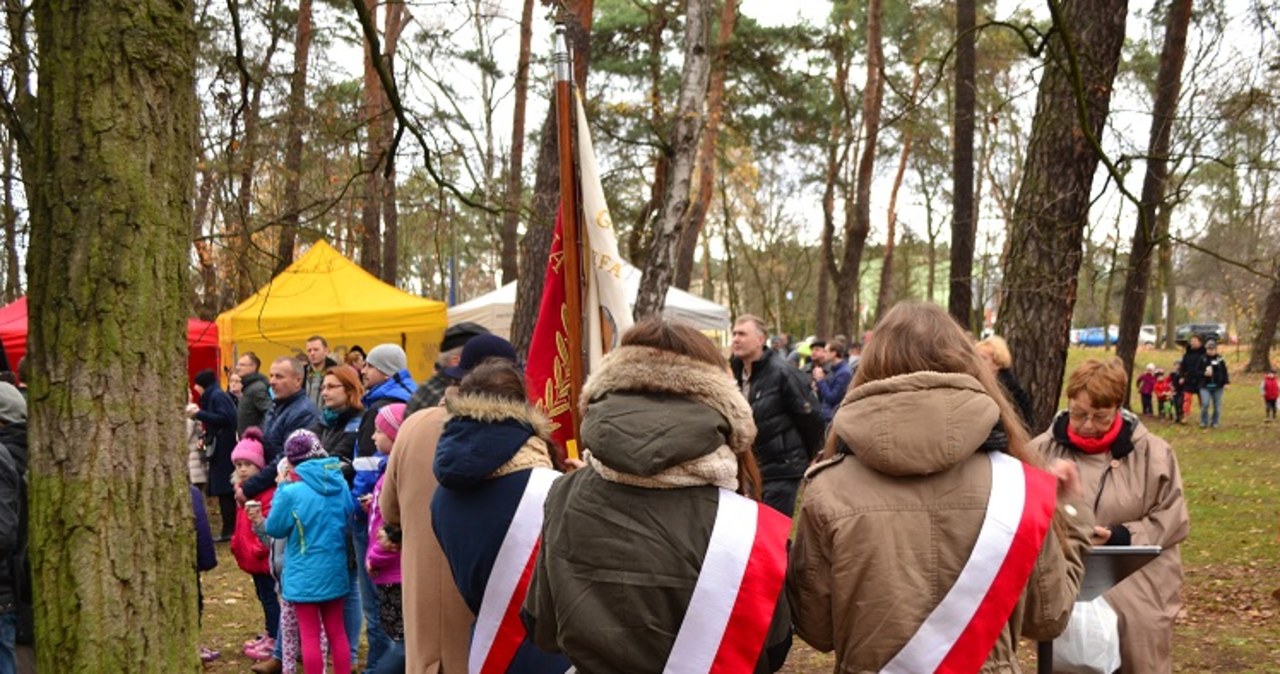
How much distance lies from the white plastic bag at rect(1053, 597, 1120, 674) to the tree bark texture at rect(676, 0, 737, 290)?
14516mm

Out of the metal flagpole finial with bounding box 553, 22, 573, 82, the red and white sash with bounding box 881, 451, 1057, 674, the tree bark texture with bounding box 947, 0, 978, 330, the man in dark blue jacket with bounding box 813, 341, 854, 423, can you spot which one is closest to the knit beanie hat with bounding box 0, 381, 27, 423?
the metal flagpole finial with bounding box 553, 22, 573, 82

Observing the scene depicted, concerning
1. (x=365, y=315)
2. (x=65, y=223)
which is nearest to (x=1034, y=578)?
(x=65, y=223)

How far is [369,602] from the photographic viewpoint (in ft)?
17.7

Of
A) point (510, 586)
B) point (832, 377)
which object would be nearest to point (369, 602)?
point (510, 586)

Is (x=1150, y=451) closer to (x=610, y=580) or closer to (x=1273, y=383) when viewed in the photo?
(x=610, y=580)

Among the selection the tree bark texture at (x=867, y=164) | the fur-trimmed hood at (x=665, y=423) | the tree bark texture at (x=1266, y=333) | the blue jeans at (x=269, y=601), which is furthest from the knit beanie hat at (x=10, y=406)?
the tree bark texture at (x=1266, y=333)

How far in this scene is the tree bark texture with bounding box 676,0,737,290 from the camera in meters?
18.1

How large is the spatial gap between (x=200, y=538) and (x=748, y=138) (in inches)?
687

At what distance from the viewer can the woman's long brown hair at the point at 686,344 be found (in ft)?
8.84

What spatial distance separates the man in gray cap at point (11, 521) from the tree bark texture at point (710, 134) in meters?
13.6

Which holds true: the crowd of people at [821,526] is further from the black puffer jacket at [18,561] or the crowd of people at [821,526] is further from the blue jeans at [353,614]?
the blue jeans at [353,614]

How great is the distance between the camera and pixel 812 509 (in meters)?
2.55

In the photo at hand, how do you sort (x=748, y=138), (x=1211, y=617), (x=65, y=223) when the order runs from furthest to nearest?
(x=748, y=138), (x=1211, y=617), (x=65, y=223)

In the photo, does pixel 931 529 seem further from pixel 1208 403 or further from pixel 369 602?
pixel 1208 403
